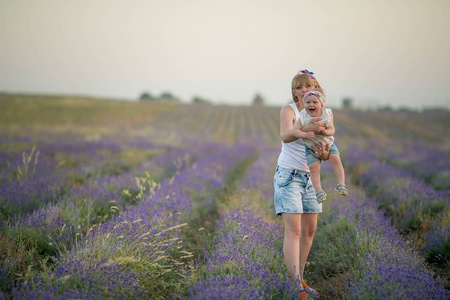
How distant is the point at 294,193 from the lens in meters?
2.62

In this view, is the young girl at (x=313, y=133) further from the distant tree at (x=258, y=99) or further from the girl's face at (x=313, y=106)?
the distant tree at (x=258, y=99)

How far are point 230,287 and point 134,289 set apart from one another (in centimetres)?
81

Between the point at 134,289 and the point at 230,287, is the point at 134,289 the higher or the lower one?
the lower one

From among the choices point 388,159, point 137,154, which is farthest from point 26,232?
point 388,159

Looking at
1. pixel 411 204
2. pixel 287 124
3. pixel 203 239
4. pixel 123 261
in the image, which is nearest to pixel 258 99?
pixel 411 204

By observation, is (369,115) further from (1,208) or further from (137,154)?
(1,208)

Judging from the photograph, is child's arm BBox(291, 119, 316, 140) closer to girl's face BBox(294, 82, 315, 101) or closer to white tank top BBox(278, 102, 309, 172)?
white tank top BBox(278, 102, 309, 172)

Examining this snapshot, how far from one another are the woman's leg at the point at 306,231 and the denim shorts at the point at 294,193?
0.35 feet

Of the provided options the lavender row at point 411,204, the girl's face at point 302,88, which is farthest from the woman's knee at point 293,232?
the lavender row at point 411,204

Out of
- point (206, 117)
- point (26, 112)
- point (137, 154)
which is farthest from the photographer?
point (206, 117)

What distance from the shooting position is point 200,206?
4871mm

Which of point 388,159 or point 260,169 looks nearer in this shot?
point 260,169

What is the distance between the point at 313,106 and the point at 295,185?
29.2 inches

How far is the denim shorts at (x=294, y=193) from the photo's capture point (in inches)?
102
